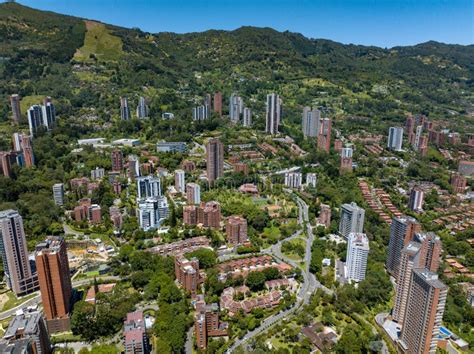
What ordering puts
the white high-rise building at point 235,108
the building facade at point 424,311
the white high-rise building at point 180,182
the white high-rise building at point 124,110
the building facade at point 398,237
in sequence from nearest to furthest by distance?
the building facade at point 424,311 → the building facade at point 398,237 → the white high-rise building at point 180,182 → the white high-rise building at point 124,110 → the white high-rise building at point 235,108

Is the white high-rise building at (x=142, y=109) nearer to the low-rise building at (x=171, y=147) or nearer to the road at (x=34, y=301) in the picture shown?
Answer: the low-rise building at (x=171, y=147)

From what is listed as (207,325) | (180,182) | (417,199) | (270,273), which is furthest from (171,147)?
(207,325)

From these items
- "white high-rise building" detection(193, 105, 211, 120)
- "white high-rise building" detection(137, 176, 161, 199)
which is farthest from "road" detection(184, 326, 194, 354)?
"white high-rise building" detection(193, 105, 211, 120)

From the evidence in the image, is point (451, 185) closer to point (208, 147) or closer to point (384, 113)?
point (208, 147)

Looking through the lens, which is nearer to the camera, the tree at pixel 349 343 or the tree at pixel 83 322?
the tree at pixel 349 343

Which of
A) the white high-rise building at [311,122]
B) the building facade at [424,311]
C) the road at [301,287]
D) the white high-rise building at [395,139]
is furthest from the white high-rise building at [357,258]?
the white high-rise building at [311,122]
